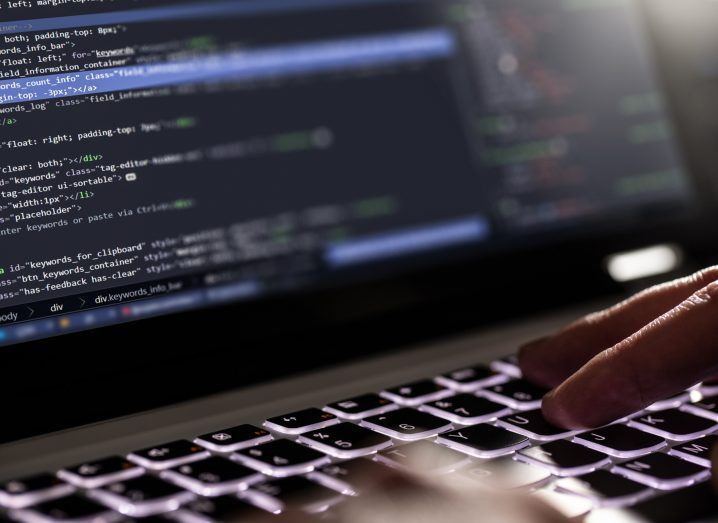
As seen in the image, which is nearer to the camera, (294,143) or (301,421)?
(301,421)

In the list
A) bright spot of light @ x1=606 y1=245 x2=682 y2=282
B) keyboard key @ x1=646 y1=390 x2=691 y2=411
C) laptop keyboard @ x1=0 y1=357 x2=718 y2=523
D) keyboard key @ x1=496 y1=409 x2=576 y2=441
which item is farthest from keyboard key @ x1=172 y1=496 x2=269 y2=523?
bright spot of light @ x1=606 y1=245 x2=682 y2=282

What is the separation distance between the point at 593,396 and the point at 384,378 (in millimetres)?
194

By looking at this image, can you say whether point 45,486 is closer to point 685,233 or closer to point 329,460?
point 329,460

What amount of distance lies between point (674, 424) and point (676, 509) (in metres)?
0.14

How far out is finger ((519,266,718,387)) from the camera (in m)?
0.67

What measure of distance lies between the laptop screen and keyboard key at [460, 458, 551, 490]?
271 millimetres

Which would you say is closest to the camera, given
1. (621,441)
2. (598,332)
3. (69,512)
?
(69,512)

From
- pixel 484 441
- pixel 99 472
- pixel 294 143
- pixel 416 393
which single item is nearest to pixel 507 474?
pixel 484 441

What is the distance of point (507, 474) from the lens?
0.53 meters

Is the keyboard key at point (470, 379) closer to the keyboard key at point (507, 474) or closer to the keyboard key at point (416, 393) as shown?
the keyboard key at point (416, 393)

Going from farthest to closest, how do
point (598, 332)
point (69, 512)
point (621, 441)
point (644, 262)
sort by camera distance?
point (644, 262)
point (598, 332)
point (621, 441)
point (69, 512)

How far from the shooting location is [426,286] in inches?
31.4

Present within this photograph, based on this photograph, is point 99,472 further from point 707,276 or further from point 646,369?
point 707,276

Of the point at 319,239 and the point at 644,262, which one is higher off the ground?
the point at 319,239
